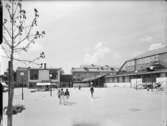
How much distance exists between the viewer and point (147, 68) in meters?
41.7

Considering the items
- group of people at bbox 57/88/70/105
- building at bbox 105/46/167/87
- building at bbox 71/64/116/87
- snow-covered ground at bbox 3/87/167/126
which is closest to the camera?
snow-covered ground at bbox 3/87/167/126

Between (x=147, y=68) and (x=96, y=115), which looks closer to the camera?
(x=96, y=115)

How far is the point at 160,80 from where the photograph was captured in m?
34.5

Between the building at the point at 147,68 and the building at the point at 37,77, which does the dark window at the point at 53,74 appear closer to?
the building at the point at 37,77

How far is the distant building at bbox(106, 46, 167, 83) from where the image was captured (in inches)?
1471

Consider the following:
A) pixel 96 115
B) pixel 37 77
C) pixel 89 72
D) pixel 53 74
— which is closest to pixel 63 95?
Result: pixel 96 115

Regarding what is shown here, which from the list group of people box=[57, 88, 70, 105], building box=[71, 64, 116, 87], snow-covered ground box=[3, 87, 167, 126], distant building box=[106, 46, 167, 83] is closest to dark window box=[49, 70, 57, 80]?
distant building box=[106, 46, 167, 83]

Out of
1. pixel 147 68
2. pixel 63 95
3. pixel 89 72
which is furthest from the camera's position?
pixel 89 72

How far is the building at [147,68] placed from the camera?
37.1m

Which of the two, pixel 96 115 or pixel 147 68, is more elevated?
pixel 147 68

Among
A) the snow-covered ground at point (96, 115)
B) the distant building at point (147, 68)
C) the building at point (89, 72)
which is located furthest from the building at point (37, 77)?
the snow-covered ground at point (96, 115)

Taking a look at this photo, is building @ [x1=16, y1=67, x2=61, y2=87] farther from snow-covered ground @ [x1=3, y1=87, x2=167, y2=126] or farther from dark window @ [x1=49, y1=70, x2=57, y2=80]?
snow-covered ground @ [x1=3, y1=87, x2=167, y2=126]

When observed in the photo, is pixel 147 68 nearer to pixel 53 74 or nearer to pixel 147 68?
pixel 147 68

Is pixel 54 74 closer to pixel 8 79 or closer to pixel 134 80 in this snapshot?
pixel 134 80
